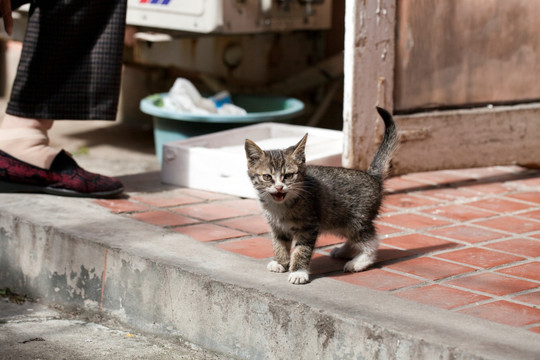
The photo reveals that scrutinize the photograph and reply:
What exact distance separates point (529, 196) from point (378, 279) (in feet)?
5.37

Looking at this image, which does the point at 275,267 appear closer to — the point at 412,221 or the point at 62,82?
the point at 412,221

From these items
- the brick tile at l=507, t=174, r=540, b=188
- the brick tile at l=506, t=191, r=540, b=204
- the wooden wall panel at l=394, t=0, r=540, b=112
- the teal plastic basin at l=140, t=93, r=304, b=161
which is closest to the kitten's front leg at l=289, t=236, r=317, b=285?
the wooden wall panel at l=394, t=0, r=540, b=112

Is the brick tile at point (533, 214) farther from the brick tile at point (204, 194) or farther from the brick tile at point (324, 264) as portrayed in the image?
the brick tile at point (204, 194)

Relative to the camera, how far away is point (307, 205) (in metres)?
2.83

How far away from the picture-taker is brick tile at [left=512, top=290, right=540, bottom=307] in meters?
2.56

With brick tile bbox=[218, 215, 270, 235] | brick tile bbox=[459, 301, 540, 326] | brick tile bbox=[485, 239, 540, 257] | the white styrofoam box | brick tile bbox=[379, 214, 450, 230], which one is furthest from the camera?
the white styrofoam box

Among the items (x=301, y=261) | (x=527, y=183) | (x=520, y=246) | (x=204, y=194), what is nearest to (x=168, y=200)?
(x=204, y=194)

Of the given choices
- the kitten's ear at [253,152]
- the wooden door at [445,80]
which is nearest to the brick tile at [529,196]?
the wooden door at [445,80]

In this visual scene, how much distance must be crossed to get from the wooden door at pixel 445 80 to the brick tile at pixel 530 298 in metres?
1.45

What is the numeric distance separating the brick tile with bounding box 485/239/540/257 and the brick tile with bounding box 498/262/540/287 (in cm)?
14

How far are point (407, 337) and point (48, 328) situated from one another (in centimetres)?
148

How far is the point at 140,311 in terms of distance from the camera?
9.66 feet

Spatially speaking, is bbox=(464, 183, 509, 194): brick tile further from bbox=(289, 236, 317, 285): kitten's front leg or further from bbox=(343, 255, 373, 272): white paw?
bbox=(289, 236, 317, 285): kitten's front leg

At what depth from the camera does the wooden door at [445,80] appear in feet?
12.7
